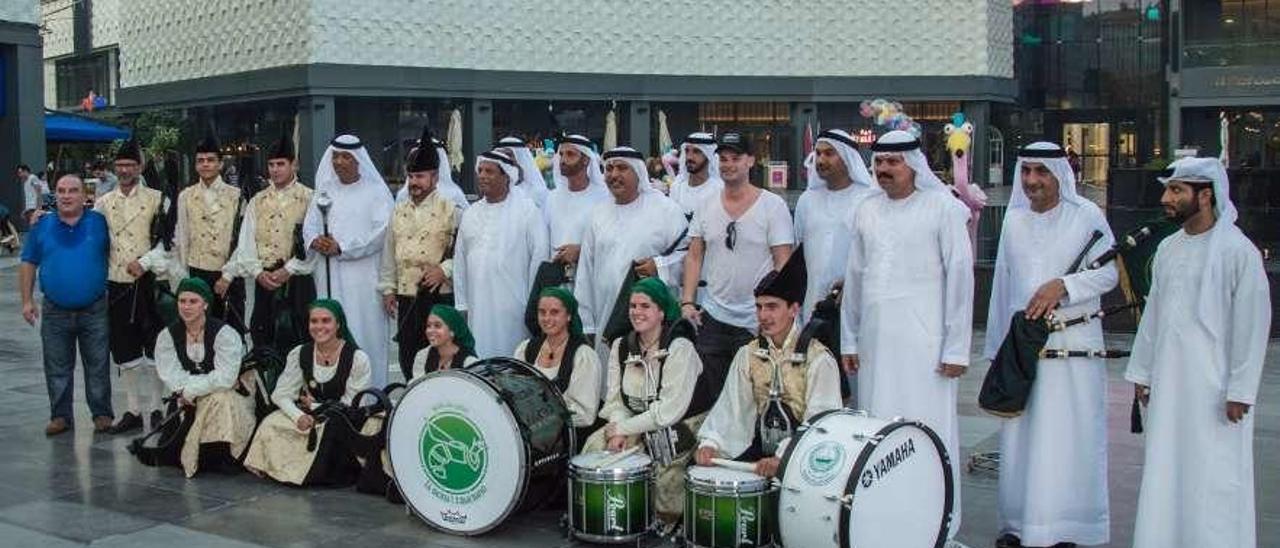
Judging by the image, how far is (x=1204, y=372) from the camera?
231 inches

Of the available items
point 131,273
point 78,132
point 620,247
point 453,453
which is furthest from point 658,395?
point 78,132

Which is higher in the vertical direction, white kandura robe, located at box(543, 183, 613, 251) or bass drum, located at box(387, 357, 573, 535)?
white kandura robe, located at box(543, 183, 613, 251)

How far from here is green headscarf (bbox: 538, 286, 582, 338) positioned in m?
7.51

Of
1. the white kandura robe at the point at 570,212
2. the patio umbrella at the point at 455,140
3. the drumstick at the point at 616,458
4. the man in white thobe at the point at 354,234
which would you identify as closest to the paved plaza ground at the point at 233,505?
the drumstick at the point at 616,458

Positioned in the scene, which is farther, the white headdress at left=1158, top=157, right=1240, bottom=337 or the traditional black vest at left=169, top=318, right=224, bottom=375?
the traditional black vest at left=169, top=318, right=224, bottom=375

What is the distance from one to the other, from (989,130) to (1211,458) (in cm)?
5434

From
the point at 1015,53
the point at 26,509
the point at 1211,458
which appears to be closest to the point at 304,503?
the point at 26,509

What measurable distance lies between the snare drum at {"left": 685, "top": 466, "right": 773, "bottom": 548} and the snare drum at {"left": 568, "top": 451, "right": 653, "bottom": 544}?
1.82 ft

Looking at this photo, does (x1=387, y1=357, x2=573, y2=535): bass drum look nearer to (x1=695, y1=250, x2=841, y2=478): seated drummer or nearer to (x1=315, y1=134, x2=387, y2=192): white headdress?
(x1=695, y1=250, x2=841, y2=478): seated drummer

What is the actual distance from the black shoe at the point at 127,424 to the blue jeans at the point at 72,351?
15 centimetres

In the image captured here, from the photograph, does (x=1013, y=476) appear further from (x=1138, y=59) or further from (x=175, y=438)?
(x=1138, y=59)

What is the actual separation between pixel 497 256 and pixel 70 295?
3017 mm

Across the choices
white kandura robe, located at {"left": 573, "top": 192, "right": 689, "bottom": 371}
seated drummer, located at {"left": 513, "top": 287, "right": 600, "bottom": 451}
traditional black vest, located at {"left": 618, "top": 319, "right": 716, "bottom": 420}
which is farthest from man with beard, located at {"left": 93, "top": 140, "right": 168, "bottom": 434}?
traditional black vest, located at {"left": 618, "top": 319, "right": 716, "bottom": 420}

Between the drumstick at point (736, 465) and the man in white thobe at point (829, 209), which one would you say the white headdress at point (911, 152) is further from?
the drumstick at point (736, 465)
